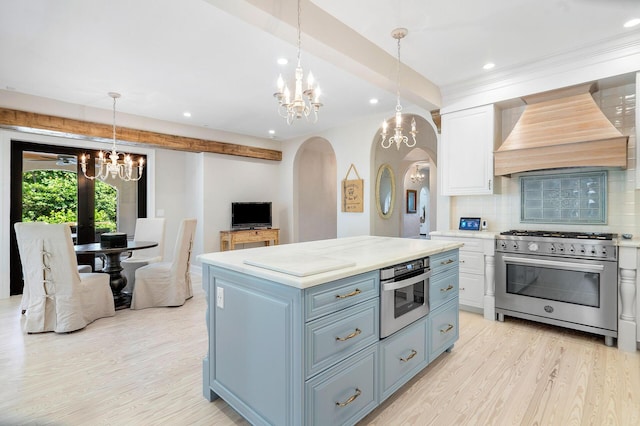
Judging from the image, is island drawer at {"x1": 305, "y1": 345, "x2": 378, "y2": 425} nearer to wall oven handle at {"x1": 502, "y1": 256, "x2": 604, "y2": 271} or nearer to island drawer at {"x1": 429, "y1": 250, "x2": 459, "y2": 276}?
island drawer at {"x1": 429, "y1": 250, "x2": 459, "y2": 276}

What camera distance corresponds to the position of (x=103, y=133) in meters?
4.61

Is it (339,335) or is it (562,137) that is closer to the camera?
(339,335)

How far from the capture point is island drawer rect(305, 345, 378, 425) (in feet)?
4.95

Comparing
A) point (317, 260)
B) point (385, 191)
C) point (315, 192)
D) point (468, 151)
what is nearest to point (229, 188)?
point (315, 192)

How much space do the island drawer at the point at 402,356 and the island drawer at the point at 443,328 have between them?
109 millimetres

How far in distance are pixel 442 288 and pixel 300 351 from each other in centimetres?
145

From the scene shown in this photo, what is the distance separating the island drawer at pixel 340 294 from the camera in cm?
149

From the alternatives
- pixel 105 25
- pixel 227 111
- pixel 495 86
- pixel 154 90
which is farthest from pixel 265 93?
pixel 495 86

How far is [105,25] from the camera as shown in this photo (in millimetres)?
2514

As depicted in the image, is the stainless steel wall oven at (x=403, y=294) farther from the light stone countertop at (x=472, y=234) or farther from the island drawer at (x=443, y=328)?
the light stone countertop at (x=472, y=234)

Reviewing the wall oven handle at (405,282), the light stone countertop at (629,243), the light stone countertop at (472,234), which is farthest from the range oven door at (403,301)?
the light stone countertop at (629,243)

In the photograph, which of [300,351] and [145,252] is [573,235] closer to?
[300,351]

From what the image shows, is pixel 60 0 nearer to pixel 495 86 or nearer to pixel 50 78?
pixel 50 78

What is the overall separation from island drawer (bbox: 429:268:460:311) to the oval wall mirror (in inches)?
116
